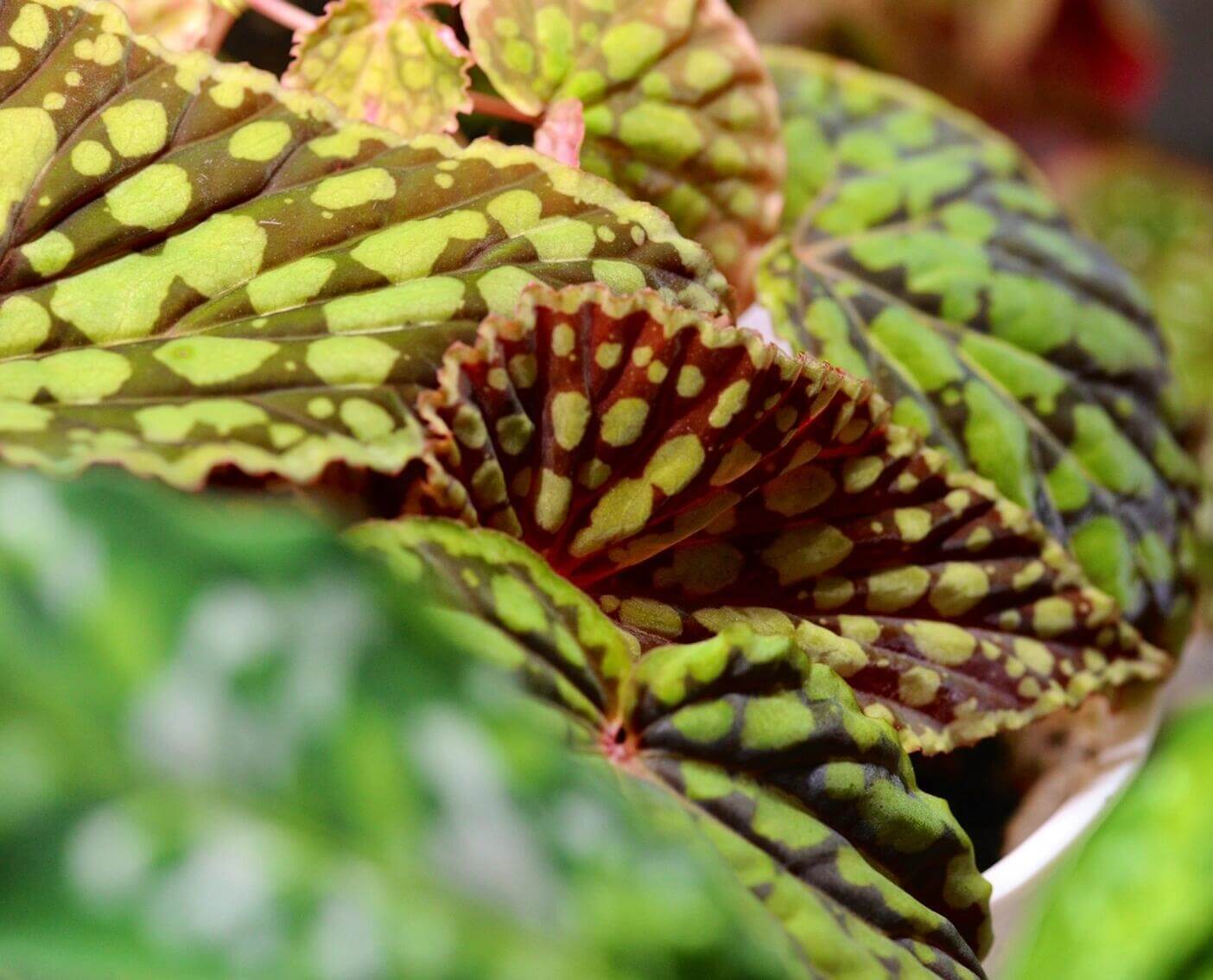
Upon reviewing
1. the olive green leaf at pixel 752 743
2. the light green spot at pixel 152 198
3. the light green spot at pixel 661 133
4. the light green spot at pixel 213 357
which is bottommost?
the olive green leaf at pixel 752 743

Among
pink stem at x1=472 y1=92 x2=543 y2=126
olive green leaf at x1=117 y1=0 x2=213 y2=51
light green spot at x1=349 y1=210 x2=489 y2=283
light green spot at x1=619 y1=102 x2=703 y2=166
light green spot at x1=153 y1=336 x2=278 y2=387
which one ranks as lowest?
light green spot at x1=153 y1=336 x2=278 y2=387

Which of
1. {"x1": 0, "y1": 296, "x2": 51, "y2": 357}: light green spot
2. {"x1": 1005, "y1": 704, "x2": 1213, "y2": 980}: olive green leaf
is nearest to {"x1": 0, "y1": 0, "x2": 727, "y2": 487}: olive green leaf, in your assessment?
{"x1": 0, "y1": 296, "x2": 51, "y2": 357}: light green spot

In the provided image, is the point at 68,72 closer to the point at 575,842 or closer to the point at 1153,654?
the point at 575,842

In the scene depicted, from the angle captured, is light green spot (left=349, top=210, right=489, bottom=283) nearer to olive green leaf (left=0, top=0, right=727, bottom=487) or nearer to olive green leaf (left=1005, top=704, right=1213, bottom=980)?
olive green leaf (left=0, top=0, right=727, bottom=487)

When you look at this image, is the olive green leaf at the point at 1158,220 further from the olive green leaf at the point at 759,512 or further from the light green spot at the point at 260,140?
the light green spot at the point at 260,140

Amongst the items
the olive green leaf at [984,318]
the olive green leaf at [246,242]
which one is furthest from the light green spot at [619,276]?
the olive green leaf at [984,318]

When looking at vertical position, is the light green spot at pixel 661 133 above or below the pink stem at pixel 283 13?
above

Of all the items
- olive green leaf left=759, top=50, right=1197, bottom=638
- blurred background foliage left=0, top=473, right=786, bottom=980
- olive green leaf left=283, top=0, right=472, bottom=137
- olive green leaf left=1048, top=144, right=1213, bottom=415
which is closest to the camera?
blurred background foliage left=0, top=473, right=786, bottom=980
